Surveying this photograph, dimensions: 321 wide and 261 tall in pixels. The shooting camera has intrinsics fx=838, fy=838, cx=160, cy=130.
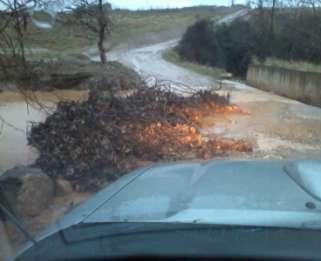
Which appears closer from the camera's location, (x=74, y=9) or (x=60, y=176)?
(x=60, y=176)

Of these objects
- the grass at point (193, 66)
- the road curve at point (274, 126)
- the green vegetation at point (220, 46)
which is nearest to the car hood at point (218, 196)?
the road curve at point (274, 126)

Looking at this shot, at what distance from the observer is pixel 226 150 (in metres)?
13.8

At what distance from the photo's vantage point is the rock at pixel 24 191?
9195mm

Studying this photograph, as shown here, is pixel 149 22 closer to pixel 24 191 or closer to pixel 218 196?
pixel 24 191

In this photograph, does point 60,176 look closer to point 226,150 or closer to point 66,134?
point 66,134

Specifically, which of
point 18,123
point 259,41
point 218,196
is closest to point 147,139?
point 18,123

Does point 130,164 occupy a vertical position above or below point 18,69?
below

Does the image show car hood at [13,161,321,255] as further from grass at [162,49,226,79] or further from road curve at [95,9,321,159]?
grass at [162,49,226,79]

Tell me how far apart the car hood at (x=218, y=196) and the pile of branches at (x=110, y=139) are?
7376 millimetres

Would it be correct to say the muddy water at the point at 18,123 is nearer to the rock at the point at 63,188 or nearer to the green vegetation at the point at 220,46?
the rock at the point at 63,188

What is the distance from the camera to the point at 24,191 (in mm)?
9281

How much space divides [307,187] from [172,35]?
2646 inches

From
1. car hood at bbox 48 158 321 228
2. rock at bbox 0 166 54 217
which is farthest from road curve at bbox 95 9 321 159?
car hood at bbox 48 158 321 228

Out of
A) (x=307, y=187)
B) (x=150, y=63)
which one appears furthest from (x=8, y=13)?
(x=150, y=63)
